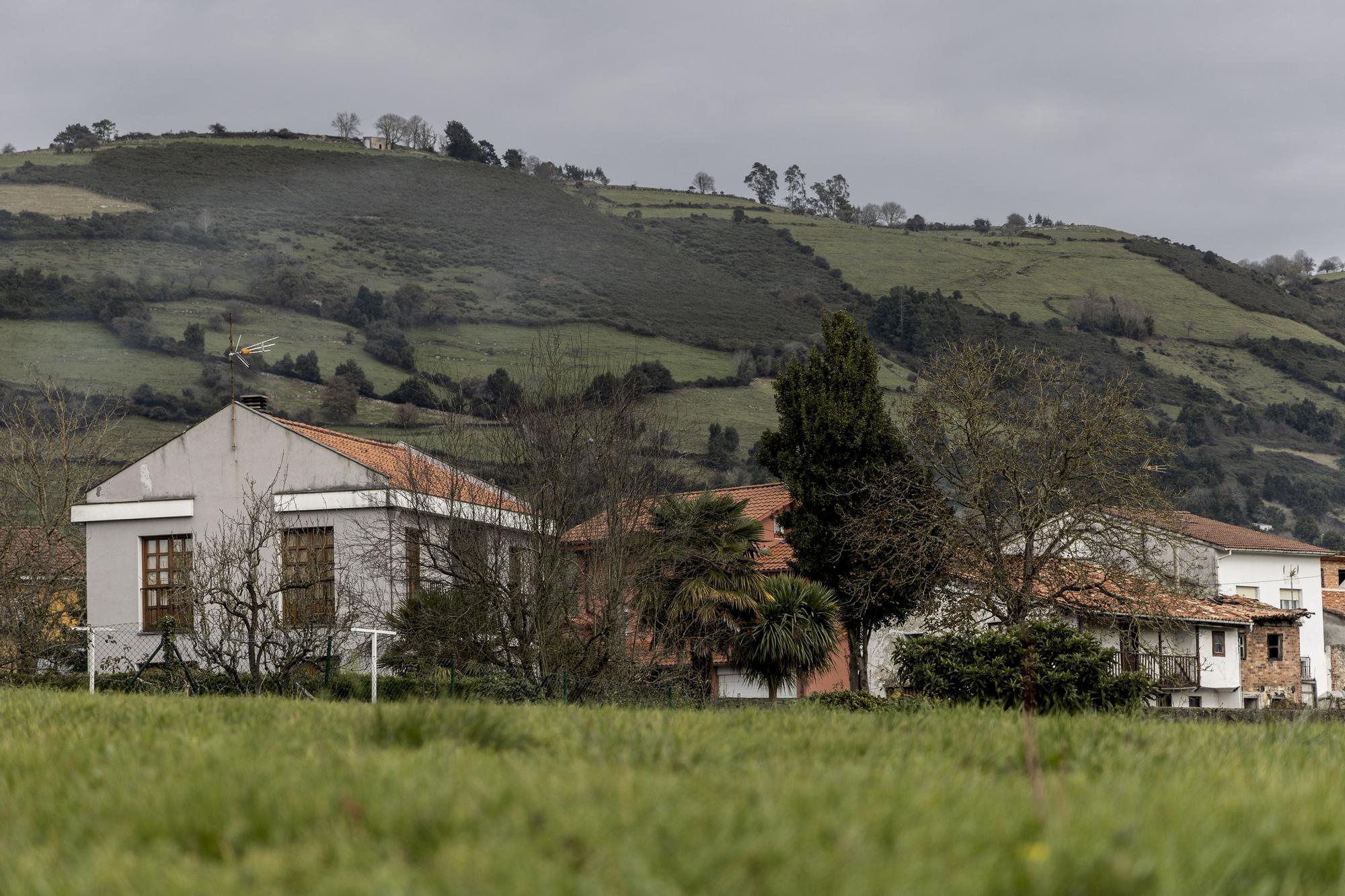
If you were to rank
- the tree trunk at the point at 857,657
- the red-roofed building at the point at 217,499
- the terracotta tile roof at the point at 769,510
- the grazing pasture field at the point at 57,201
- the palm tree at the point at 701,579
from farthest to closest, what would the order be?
the grazing pasture field at the point at 57,201
the terracotta tile roof at the point at 769,510
the tree trunk at the point at 857,657
the red-roofed building at the point at 217,499
the palm tree at the point at 701,579

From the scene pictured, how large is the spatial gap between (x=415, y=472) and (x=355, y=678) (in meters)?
6.88

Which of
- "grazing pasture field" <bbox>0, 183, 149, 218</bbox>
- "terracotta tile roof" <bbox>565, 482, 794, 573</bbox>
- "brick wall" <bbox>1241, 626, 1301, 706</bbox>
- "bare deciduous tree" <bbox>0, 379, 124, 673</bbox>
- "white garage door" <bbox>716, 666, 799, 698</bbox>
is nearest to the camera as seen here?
"bare deciduous tree" <bbox>0, 379, 124, 673</bbox>

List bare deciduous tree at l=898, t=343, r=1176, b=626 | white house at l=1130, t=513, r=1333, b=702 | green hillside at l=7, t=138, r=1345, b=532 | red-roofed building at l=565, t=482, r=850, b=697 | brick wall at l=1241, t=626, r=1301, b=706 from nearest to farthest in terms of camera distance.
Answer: bare deciduous tree at l=898, t=343, r=1176, b=626 < red-roofed building at l=565, t=482, r=850, b=697 < brick wall at l=1241, t=626, r=1301, b=706 < white house at l=1130, t=513, r=1333, b=702 < green hillside at l=7, t=138, r=1345, b=532

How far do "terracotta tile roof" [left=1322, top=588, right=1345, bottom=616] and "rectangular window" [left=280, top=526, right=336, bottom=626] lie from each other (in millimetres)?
66371

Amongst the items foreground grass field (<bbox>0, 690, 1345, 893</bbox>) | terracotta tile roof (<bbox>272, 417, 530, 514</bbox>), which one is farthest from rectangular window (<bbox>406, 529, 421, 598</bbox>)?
foreground grass field (<bbox>0, 690, 1345, 893</bbox>)

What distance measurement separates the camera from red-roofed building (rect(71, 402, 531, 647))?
105 feet

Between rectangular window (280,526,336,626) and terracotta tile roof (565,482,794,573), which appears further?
terracotta tile roof (565,482,794,573)

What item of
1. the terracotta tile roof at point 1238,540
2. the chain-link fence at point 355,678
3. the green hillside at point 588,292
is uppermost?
the green hillside at point 588,292

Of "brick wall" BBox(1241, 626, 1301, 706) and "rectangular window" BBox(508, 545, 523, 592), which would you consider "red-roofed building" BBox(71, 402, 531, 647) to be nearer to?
"rectangular window" BBox(508, 545, 523, 592)

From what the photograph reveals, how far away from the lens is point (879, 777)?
15.5 feet

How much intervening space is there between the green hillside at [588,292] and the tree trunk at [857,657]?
42527mm

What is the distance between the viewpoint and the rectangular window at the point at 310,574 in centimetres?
2348

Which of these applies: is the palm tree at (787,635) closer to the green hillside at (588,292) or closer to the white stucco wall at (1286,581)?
the white stucco wall at (1286,581)

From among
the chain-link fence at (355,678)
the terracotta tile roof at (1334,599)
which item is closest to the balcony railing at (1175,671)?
the terracotta tile roof at (1334,599)
